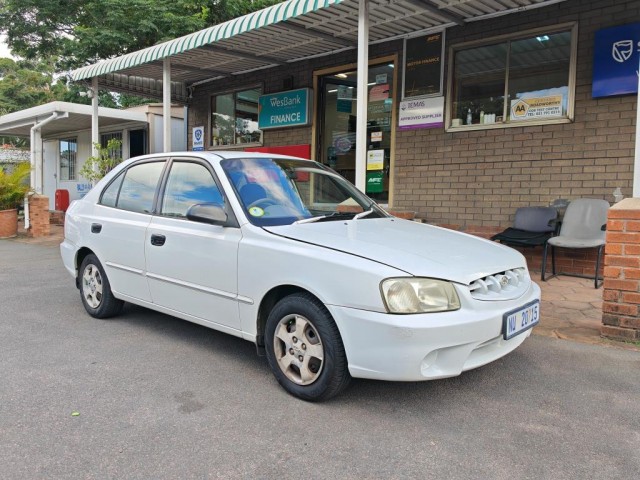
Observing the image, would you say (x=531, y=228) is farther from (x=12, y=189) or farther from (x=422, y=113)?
(x=12, y=189)

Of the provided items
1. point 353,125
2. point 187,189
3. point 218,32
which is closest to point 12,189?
point 218,32

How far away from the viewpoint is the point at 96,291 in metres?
4.91

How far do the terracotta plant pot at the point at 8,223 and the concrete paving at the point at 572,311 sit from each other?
11567 millimetres

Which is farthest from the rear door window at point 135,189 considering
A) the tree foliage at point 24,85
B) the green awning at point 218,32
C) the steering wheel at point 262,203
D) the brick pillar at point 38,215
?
the tree foliage at point 24,85

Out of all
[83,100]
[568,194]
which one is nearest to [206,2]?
[83,100]

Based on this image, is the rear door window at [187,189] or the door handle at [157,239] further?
the door handle at [157,239]

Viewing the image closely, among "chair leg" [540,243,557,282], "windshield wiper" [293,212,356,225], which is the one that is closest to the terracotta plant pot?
"windshield wiper" [293,212,356,225]

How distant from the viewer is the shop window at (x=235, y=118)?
1077 centimetres

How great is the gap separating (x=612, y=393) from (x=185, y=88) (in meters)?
10.9

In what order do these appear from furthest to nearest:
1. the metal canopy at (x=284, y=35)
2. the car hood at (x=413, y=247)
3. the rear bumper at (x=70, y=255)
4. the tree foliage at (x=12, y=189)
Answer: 1. the tree foliage at (x=12, y=189)
2. the metal canopy at (x=284, y=35)
3. the rear bumper at (x=70, y=255)
4. the car hood at (x=413, y=247)

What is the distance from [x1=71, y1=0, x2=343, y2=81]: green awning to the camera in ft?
19.9

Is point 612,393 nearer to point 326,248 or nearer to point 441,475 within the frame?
point 441,475

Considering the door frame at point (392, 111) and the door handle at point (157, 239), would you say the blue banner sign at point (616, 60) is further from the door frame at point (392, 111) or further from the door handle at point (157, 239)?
the door handle at point (157, 239)

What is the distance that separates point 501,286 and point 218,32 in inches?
227
